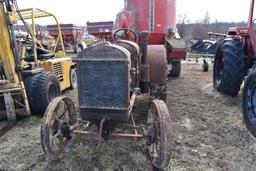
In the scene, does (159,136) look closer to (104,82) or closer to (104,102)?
(104,102)

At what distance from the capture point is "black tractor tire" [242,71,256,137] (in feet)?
14.4

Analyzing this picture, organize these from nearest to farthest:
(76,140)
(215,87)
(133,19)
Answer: (76,140)
(215,87)
(133,19)

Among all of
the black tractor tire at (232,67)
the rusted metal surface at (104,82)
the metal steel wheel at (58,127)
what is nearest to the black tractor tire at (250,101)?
the black tractor tire at (232,67)

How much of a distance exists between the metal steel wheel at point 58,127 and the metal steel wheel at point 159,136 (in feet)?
3.49

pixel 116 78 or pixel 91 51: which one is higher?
pixel 91 51

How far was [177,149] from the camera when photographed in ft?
12.8

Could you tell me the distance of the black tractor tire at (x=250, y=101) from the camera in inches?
173

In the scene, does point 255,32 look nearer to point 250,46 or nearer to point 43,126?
point 250,46

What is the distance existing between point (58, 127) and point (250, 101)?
3.00 m

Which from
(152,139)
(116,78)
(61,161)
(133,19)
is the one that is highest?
(133,19)

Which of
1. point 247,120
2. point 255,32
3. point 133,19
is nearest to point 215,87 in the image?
point 255,32

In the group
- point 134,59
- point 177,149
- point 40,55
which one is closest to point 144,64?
point 134,59

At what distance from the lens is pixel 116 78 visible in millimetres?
3430

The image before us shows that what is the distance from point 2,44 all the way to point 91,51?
2.27 meters
